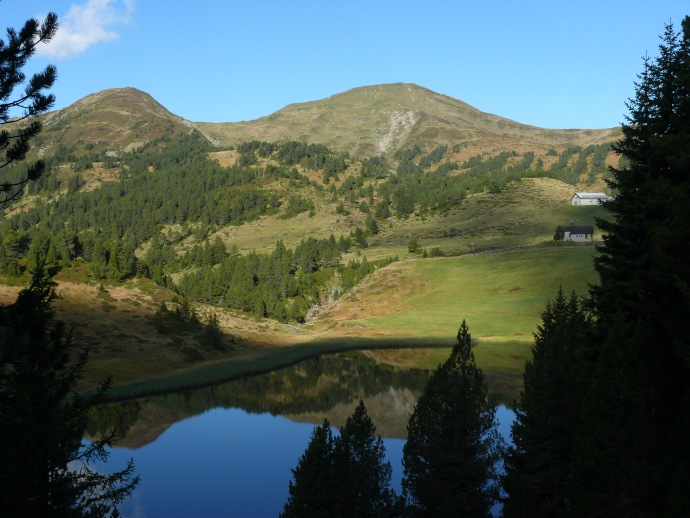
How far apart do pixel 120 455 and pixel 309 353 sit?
43.9 metres

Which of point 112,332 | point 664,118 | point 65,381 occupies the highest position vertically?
point 664,118

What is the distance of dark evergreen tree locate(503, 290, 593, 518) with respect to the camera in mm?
23266

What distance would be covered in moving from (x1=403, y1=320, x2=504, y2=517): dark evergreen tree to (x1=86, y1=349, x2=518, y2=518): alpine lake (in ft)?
31.3

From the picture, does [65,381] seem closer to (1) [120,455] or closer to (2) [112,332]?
(1) [120,455]

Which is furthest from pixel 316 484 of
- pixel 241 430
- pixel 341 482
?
pixel 241 430

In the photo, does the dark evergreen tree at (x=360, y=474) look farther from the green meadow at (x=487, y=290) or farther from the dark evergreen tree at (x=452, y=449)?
the green meadow at (x=487, y=290)

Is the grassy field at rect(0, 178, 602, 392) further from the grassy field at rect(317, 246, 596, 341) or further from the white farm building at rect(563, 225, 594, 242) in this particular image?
the white farm building at rect(563, 225, 594, 242)

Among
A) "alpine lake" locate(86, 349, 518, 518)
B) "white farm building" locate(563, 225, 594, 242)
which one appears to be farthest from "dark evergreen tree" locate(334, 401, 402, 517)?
"white farm building" locate(563, 225, 594, 242)

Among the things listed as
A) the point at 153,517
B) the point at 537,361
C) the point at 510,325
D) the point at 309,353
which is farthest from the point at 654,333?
the point at 510,325

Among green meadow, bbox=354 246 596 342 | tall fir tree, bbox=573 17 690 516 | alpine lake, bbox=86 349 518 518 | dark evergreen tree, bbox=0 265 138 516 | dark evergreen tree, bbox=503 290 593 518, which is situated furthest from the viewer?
green meadow, bbox=354 246 596 342

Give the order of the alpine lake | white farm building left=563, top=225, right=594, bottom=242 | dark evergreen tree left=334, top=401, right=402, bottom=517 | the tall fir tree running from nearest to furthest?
the tall fir tree, dark evergreen tree left=334, top=401, right=402, bottom=517, the alpine lake, white farm building left=563, top=225, right=594, bottom=242

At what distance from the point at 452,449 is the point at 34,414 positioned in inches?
635

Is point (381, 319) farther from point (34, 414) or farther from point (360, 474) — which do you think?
point (34, 414)

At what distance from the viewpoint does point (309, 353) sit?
83.9m
